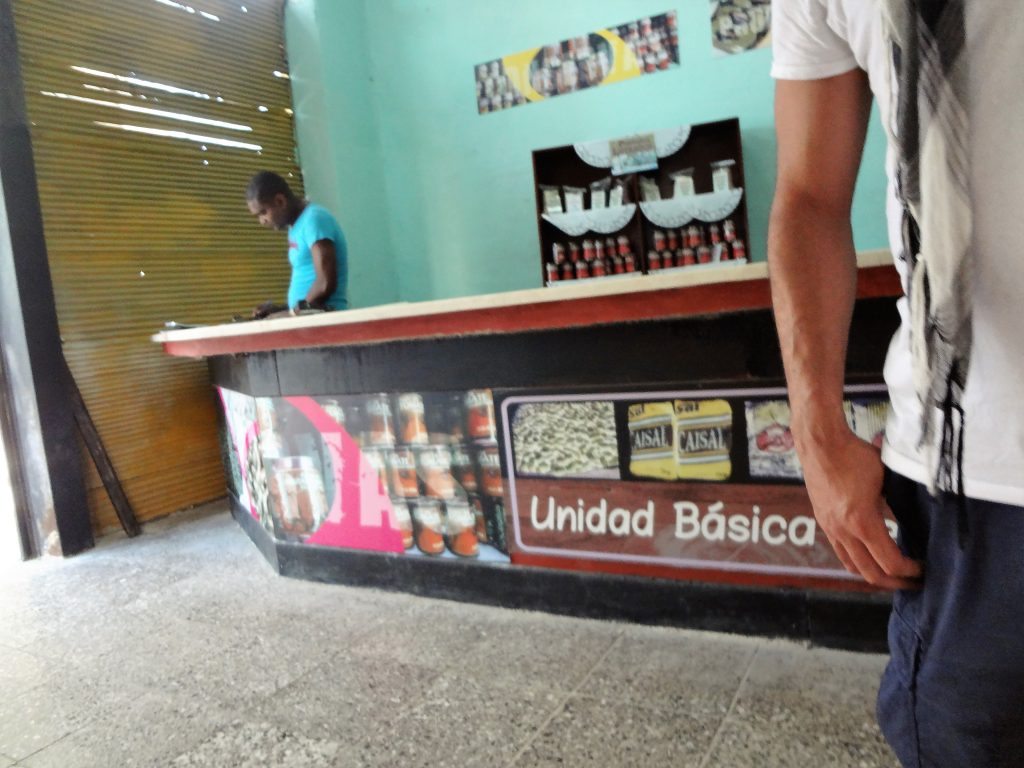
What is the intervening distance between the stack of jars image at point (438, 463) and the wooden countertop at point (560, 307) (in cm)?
23

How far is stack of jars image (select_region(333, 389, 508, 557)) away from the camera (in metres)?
2.11

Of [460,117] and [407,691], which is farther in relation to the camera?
[460,117]

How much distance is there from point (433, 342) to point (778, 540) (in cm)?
110

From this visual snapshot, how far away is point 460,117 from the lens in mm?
4738

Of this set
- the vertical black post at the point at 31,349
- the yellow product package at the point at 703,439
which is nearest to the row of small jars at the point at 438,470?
the yellow product package at the point at 703,439

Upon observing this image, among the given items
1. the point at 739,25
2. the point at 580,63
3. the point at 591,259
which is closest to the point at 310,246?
the point at 591,259

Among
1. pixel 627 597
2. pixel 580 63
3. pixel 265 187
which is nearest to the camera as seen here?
pixel 627 597

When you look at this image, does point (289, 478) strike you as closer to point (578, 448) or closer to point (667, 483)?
point (578, 448)

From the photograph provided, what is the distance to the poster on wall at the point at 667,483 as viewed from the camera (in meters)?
1.70

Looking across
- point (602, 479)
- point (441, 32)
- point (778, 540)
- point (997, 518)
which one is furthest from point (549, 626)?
point (441, 32)

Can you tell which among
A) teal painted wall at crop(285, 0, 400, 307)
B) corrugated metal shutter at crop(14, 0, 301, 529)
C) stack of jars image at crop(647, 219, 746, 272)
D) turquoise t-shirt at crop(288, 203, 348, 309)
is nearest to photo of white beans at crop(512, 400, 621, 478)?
turquoise t-shirt at crop(288, 203, 348, 309)

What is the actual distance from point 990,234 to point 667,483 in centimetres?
134

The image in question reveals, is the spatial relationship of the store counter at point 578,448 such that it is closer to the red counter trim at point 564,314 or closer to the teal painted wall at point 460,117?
the red counter trim at point 564,314

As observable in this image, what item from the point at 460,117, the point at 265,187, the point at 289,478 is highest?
the point at 460,117
